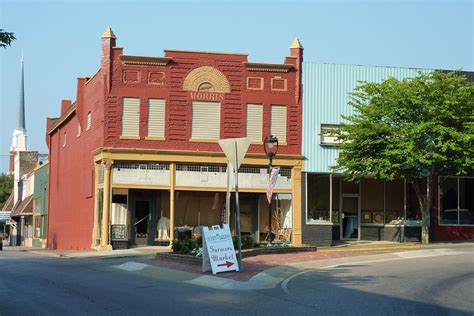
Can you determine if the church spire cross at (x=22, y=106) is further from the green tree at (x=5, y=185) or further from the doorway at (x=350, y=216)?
the doorway at (x=350, y=216)

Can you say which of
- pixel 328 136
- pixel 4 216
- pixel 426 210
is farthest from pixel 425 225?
pixel 4 216

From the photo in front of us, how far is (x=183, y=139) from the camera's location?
29.8m

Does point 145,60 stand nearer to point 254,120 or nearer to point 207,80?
point 207,80

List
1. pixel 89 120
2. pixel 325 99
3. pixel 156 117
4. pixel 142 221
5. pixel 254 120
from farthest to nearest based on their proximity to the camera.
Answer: pixel 89 120
pixel 142 221
pixel 325 99
pixel 254 120
pixel 156 117

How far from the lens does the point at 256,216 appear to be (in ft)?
104

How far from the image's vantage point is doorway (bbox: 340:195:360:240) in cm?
3228

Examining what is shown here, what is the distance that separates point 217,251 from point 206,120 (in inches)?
548

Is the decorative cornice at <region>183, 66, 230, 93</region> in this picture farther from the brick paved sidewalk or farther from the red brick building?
the brick paved sidewalk

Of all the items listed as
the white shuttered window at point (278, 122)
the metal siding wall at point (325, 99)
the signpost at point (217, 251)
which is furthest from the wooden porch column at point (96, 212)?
the signpost at point (217, 251)

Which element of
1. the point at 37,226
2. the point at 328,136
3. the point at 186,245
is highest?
the point at 328,136

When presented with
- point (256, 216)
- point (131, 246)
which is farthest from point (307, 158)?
point (131, 246)

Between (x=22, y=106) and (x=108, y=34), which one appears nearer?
(x=108, y=34)

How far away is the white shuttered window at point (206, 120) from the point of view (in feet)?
98.3

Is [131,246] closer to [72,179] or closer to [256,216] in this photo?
[256,216]
